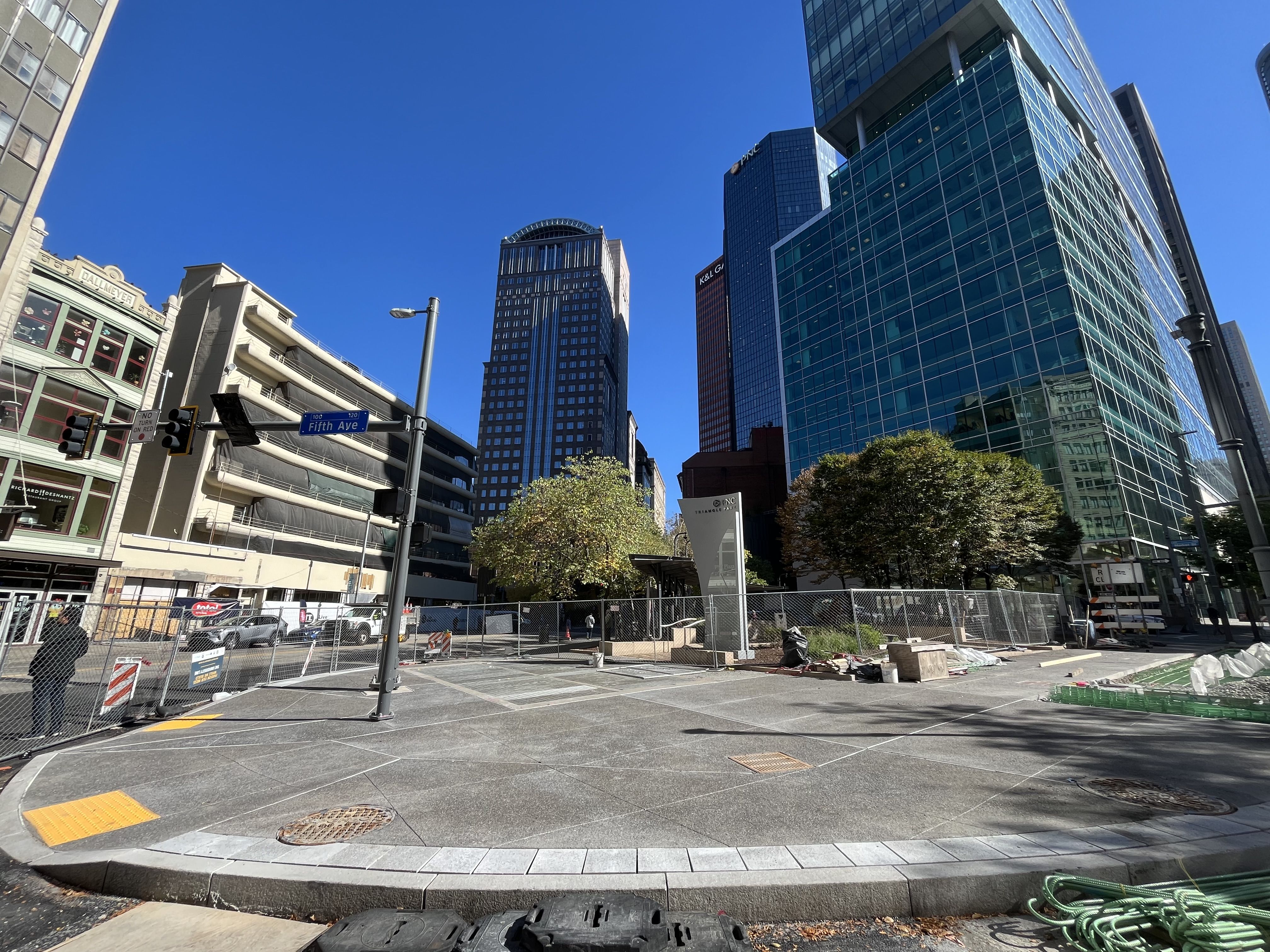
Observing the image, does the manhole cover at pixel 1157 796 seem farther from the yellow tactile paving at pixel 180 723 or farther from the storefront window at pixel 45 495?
the storefront window at pixel 45 495

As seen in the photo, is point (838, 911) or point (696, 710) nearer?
point (838, 911)

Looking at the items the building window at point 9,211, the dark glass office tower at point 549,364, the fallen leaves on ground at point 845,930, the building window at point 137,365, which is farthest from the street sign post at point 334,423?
the dark glass office tower at point 549,364

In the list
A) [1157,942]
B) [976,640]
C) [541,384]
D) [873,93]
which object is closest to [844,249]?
[873,93]

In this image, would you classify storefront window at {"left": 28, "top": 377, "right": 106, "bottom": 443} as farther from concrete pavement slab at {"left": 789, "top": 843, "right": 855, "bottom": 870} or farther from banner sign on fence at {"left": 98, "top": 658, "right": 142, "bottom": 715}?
concrete pavement slab at {"left": 789, "top": 843, "right": 855, "bottom": 870}

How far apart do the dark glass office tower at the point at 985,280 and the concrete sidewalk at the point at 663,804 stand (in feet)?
114

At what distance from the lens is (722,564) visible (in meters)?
18.3

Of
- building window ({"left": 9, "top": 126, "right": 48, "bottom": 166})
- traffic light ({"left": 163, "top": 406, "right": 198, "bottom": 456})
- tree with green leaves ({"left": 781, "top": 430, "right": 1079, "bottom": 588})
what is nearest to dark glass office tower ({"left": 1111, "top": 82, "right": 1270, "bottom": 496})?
tree with green leaves ({"left": 781, "top": 430, "right": 1079, "bottom": 588})

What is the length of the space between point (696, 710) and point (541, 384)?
134545mm

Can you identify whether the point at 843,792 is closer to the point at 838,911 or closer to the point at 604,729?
the point at 838,911

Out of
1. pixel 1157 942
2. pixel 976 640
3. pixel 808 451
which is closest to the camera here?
pixel 1157 942

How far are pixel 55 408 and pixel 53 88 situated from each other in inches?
611

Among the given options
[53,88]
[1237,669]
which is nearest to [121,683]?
[1237,669]

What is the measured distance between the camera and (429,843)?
397 cm

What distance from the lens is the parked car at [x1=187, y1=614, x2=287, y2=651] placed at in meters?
18.8
